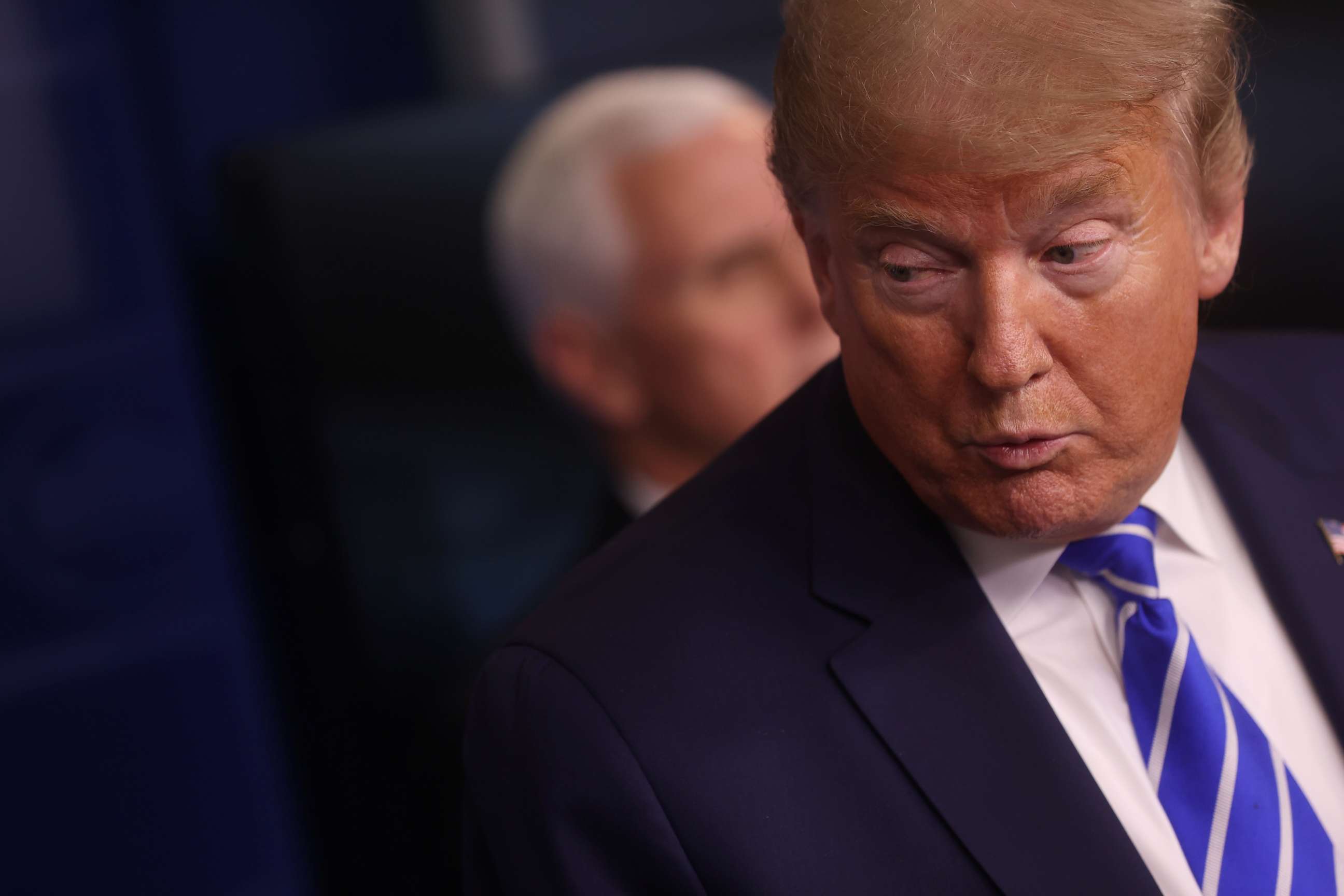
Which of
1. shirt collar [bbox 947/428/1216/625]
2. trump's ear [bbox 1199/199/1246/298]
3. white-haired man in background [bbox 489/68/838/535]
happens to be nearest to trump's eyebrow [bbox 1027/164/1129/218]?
trump's ear [bbox 1199/199/1246/298]

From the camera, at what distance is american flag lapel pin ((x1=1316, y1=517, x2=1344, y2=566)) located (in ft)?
3.58

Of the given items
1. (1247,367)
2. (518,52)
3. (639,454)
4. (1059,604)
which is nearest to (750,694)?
(1059,604)

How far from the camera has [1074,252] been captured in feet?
2.73

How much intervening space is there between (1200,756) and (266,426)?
1735 mm

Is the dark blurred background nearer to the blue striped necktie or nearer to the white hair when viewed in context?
the white hair

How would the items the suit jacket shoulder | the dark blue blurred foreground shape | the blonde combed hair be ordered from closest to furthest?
the blonde combed hair < the suit jacket shoulder < the dark blue blurred foreground shape

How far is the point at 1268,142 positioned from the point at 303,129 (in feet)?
5.11

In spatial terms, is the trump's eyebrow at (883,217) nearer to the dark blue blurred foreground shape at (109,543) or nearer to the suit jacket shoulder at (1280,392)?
the suit jacket shoulder at (1280,392)

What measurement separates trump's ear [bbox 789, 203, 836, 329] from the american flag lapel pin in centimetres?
46

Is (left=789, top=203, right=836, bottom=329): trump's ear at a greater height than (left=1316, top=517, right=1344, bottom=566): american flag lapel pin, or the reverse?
(left=789, top=203, right=836, bottom=329): trump's ear

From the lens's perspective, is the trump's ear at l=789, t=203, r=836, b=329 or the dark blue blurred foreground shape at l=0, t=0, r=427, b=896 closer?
the trump's ear at l=789, t=203, r=836, b=329

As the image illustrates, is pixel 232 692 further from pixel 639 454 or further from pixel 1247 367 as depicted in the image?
pixel 1247 367

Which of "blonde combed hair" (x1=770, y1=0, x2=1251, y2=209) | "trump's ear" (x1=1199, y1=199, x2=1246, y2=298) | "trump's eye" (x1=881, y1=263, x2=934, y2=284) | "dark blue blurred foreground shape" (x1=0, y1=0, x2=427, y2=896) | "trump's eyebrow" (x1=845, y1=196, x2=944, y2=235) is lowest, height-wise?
"dark blue blurred foreground shape" (x1=0, y1=0, x2=427, y2=896)

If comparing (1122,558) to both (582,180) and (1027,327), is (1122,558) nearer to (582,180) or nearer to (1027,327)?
(1027,327)
